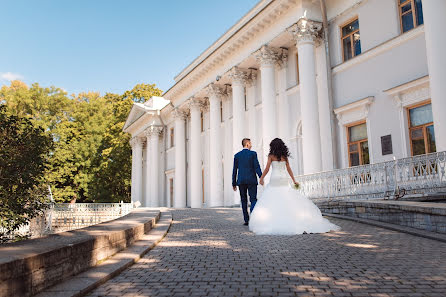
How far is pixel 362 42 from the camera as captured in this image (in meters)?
17.0

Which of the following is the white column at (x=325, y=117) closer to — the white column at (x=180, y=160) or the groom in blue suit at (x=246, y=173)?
the groom in blue suit at (x=246, y=173)

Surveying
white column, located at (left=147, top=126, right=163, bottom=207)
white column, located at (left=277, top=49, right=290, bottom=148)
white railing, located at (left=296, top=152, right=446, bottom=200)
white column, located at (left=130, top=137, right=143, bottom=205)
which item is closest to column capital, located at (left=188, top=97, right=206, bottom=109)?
white column, located at (left=277, top=49, right=290, bottom=148)

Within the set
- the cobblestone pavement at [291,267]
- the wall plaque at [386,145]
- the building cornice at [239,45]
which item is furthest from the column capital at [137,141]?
the cobblestone pavement at [291,267]

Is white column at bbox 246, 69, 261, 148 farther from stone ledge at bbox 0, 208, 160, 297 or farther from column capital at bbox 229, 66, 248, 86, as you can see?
stone ledge at bbox 0, 208, 160, 297

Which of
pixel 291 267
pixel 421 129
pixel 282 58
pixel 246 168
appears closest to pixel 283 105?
pixel 282 58

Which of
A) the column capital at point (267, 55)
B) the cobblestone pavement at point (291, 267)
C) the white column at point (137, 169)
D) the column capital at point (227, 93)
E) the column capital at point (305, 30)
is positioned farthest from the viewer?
the white column at point (137, 169)

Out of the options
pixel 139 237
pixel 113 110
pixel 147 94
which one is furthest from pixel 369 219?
pixel 113 110

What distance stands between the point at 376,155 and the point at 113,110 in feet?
129

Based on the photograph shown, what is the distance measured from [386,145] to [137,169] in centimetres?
3175

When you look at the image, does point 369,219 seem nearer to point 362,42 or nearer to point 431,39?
point 431,39

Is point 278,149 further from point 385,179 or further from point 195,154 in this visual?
point 195,154

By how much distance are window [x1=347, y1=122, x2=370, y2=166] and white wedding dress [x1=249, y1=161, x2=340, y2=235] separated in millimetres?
8966

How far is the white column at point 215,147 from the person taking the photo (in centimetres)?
2598

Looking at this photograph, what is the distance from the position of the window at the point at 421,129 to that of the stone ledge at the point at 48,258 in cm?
1225
